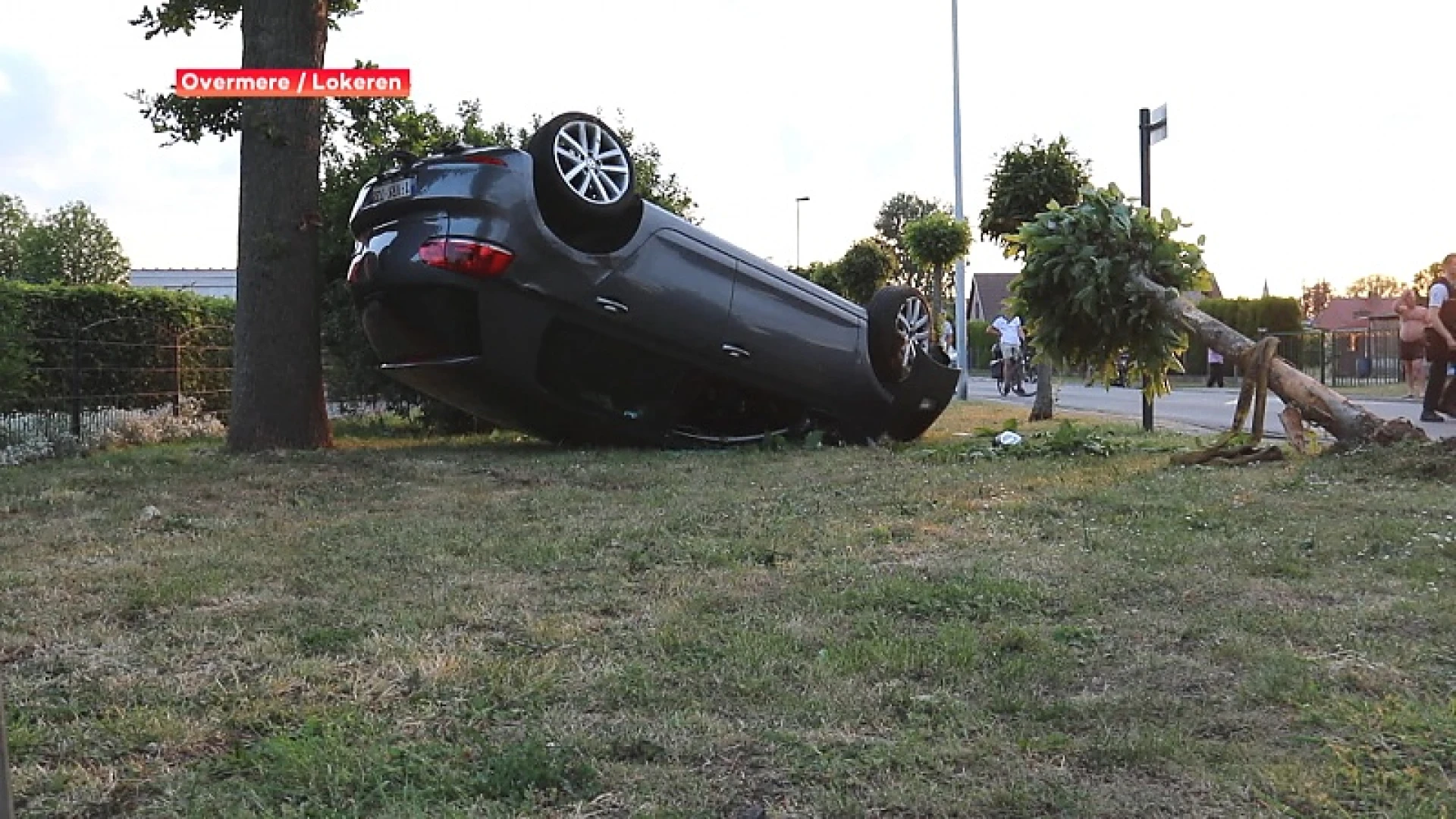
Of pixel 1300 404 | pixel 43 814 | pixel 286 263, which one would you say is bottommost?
pixel 43 814

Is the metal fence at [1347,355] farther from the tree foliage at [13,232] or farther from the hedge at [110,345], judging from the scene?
the tree foliage at [13,232]

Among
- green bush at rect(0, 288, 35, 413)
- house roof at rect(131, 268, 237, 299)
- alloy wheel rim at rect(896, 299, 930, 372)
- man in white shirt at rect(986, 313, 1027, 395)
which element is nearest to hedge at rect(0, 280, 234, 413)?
green bush at rect(0, 288, 35, 413)

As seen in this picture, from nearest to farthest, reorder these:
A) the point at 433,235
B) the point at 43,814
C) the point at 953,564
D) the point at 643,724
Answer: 1. the point at 43,814
2. the point at 643,724
3. the point at 953,564
4. the point at 433,235

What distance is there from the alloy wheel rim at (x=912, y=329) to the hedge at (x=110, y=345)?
26.2 feet

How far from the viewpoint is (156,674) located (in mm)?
3070

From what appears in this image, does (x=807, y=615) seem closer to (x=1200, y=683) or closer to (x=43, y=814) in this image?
(x=1200, y=683)

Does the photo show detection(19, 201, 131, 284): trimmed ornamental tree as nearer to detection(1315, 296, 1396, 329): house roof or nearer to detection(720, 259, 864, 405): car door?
detection(720, 259, 864, 405): car door

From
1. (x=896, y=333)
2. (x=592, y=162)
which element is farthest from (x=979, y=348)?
(x=592, y=162)

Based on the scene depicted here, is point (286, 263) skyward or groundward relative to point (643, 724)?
skyward

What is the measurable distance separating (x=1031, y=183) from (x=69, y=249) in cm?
5764

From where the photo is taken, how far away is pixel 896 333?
403 inches

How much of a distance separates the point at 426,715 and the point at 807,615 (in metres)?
1.35

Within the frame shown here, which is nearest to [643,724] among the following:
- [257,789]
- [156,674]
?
[257,789]

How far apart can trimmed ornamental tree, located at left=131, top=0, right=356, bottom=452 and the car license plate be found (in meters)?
1.58
